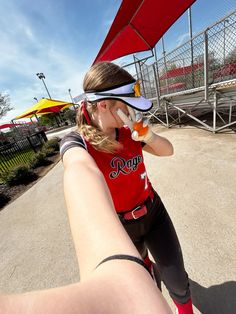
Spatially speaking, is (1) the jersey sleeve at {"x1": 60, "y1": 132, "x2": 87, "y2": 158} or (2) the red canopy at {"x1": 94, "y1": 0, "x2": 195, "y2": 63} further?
(2) the red canopy at {"x1": 94, "y1": 0, "x2": 195, "y2": 63}

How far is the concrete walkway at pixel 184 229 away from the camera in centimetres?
184

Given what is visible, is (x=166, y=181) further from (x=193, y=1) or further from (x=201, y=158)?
(x=193, y=1)

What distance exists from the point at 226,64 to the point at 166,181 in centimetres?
371

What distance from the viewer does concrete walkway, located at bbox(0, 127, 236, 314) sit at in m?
1.84

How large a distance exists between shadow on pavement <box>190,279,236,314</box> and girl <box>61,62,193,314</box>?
31 centimetres

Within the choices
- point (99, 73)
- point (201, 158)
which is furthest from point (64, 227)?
point (201, 158)

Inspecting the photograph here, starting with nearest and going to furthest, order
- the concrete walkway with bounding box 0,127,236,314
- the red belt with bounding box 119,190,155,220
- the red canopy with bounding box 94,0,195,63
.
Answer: the red belt with bounding box 119,190,155,220, the concrete walkway with bounding box 0,127,236,314, the red canopy with bounding box 94,0,195,63

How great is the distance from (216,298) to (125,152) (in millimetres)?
1705

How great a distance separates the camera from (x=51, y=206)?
4047 millimetres

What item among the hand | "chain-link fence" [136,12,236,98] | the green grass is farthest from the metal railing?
the green grass

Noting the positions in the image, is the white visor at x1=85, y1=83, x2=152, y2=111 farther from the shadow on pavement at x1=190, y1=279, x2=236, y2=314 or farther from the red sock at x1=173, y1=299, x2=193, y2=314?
the shadow on pavement at x1=190, y1=279, x2=236, y2=314

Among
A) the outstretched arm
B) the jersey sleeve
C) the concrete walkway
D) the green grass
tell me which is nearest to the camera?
the outstretched arm

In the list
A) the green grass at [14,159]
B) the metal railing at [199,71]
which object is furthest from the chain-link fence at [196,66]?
the green grass at [14,159]

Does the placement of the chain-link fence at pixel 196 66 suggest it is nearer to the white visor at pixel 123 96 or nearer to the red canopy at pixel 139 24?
the red canopy at pixel 139 24
